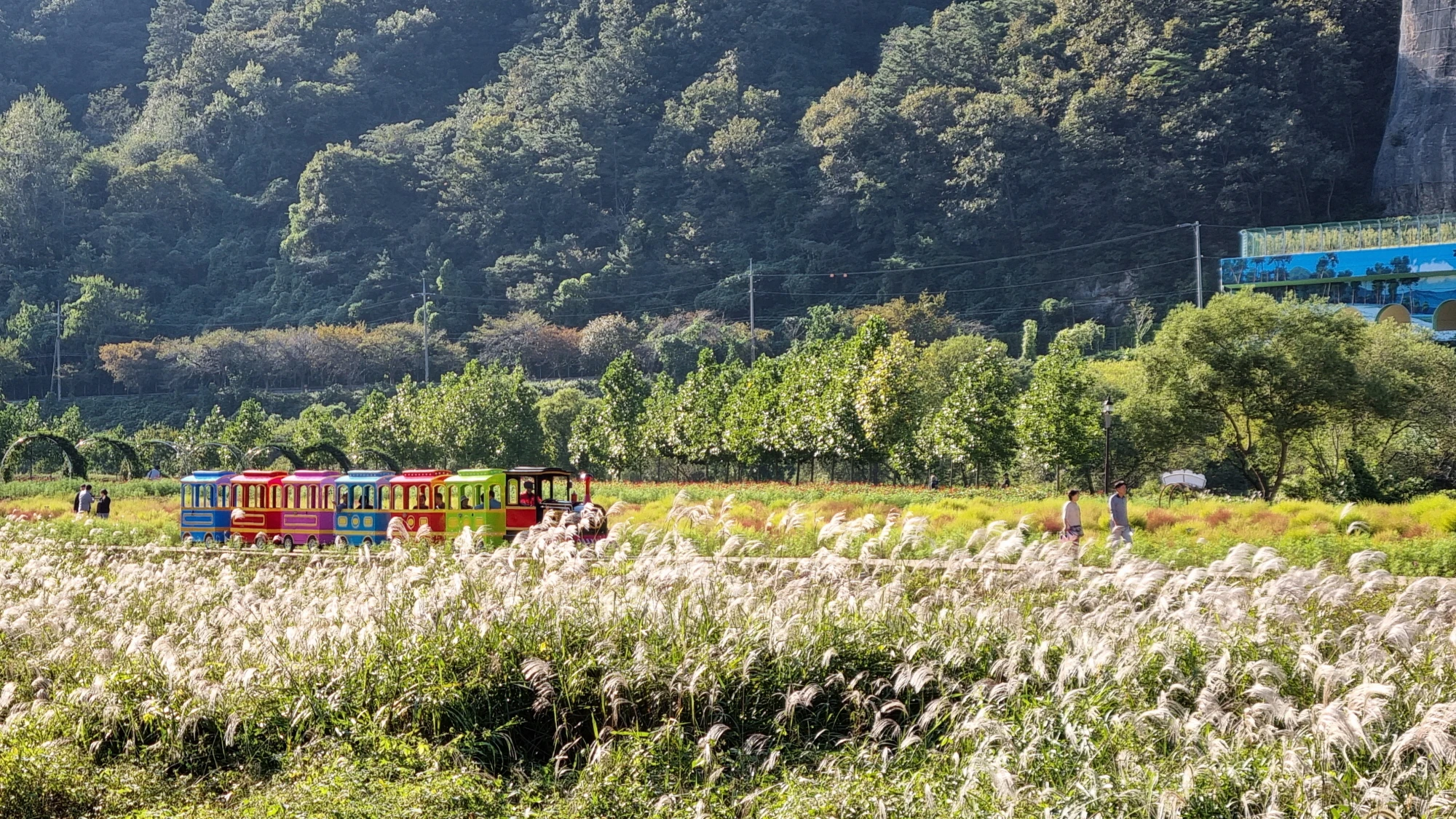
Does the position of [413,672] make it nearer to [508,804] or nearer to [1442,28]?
[508,804]

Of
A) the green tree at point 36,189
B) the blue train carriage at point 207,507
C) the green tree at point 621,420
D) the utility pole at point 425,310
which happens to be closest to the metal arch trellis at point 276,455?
the green tree at point 621,420

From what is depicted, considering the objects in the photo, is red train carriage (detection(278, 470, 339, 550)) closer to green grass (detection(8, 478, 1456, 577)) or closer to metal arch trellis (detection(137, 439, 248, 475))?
green grass (detection(8, 478, 1456, 577))

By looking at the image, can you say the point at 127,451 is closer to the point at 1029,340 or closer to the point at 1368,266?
the point at 1029,340

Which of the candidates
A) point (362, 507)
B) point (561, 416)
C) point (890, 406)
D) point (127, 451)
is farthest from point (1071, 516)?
point (561, 416)

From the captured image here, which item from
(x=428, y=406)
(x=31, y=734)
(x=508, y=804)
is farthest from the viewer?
(x=428, y=406)

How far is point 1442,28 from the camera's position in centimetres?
8231

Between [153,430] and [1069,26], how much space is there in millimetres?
59746

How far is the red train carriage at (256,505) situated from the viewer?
28062 mm

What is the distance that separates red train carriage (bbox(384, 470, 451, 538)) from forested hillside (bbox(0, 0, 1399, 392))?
194 ft

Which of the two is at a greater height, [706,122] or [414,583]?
[706,122]

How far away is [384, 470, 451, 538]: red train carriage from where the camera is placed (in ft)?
84.7

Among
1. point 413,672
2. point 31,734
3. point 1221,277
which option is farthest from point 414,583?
point 1221,277

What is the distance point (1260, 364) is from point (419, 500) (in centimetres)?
1933

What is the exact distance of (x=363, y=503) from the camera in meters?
27.1
